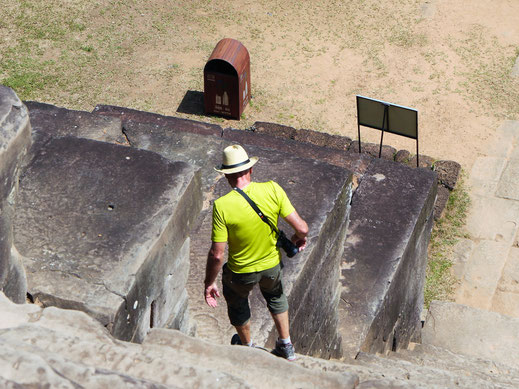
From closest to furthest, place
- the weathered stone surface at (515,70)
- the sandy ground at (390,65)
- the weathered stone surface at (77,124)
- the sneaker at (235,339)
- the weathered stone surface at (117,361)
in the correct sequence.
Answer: the weathered stone surface at (117,361) < the sneaker at (235,339) < the weathered stone surface at (77,124) < the sandy ground at (390,65) < the weathered stone surface at (515,70)

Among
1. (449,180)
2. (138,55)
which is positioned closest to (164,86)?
(138,55)

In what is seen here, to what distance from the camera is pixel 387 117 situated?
8.61 meters

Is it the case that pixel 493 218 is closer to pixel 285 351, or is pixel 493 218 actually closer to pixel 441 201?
pixel 441 201

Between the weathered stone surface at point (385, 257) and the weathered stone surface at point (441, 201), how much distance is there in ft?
5.27

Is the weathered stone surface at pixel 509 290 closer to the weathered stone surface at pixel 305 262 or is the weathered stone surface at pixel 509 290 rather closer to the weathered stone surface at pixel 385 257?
the weathered stone surface at pixel 385 257

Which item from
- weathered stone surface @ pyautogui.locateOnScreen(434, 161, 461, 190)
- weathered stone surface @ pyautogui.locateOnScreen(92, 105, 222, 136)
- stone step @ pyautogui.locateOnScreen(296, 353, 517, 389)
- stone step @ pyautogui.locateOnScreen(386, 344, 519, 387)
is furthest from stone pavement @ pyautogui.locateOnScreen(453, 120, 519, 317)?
stone step @ pyautogui.locateOnScreen(296, 353, 517, 389)

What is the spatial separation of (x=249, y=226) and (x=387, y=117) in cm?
509

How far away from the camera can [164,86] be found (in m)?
10.8

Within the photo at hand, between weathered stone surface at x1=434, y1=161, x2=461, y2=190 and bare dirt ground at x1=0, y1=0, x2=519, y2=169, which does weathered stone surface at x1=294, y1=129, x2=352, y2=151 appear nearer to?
bare dirt ground at x1=0, y1=0, x2=519, y2=169

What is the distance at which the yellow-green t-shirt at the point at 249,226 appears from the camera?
383 cm

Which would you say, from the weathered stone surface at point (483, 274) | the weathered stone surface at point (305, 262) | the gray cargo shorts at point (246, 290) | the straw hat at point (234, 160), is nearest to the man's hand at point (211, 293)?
the gray cargo shorts at point (246, 290)

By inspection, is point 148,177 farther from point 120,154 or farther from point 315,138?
point 315,138

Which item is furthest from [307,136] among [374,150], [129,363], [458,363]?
[129,363]

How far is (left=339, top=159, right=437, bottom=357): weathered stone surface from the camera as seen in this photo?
225 inches
